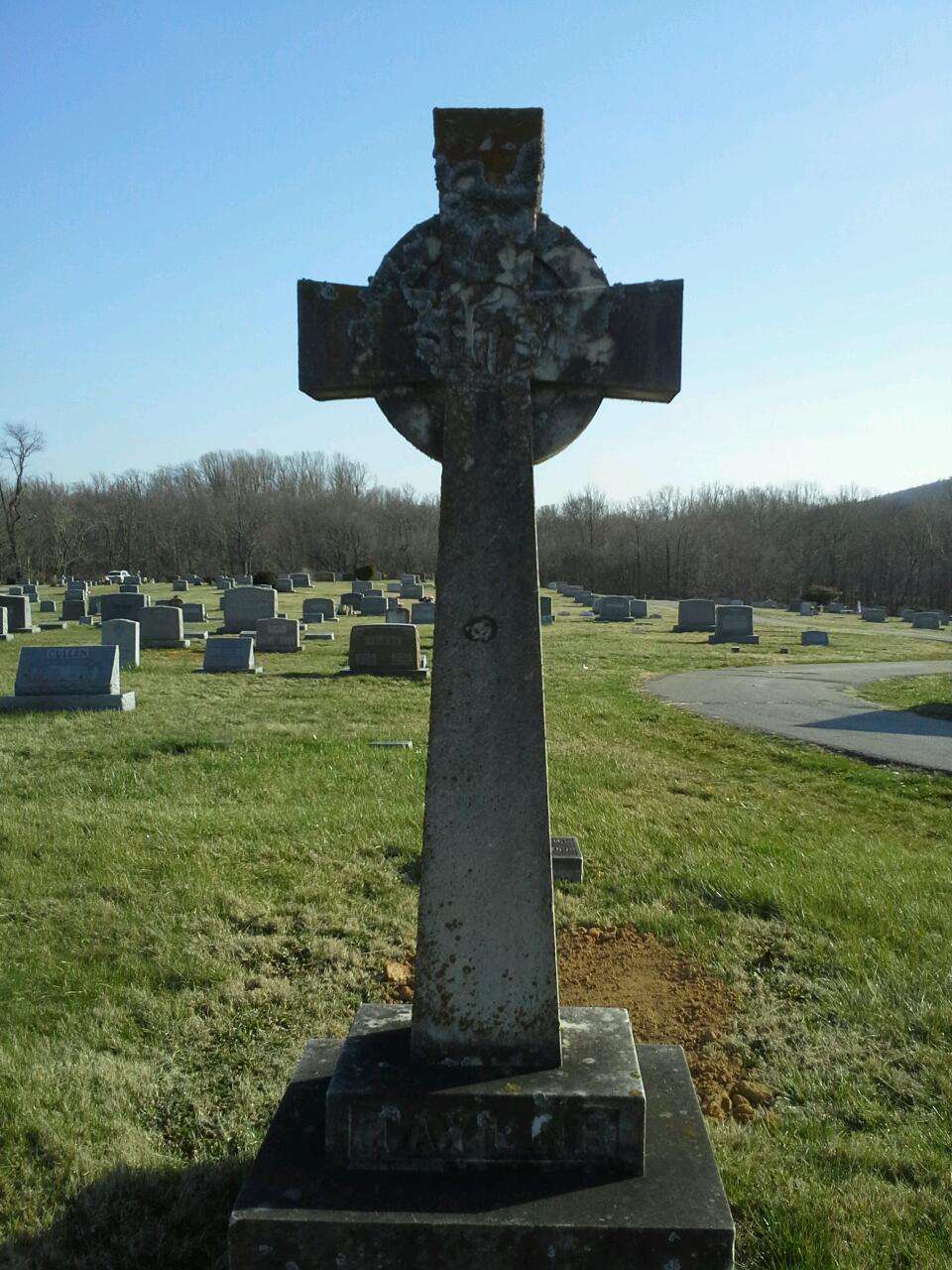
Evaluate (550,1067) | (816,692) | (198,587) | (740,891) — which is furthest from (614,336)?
(198,587)

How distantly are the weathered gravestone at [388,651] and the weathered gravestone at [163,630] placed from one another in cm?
690

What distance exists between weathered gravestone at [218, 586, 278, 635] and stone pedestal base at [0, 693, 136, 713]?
13.1m

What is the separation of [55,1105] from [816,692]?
14.7 metres

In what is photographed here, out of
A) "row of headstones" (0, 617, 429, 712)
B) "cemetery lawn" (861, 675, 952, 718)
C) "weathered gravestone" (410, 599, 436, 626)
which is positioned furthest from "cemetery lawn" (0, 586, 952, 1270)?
"weathered gravestone" (410, 599, 436, 626)

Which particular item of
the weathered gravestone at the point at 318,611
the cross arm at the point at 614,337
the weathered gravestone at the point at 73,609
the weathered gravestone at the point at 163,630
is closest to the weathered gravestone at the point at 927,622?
the weathered gravestone at the point at 318,611

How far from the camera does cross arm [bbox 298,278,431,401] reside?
104 inches

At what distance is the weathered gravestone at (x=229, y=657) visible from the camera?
56.3 feet

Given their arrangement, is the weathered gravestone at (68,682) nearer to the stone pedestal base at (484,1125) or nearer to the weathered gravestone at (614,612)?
the stone pedestal base at (484,1125)

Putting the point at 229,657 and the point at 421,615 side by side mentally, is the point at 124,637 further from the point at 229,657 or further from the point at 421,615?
the point at 421,615

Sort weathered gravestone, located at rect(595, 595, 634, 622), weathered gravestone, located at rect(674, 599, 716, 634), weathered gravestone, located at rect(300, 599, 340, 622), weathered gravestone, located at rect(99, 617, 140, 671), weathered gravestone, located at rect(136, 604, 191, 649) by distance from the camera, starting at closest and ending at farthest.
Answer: weathered gravestone, located at rect(99, 617, 140, 671) → weathered gravestone, located at rect(136, 604, 191, 649) → weathered gravestone, located at rect(674, 599, 716, 634) → weathered gravestone, located at rect(300, 599, 340, 622) → weathered gravestone, located at rect(595, 595, 634, 622)

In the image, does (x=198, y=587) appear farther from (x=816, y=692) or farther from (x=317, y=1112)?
(x=317, y=1112)

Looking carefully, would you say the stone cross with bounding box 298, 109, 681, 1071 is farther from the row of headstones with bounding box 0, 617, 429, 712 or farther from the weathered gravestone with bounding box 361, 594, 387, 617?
the weathered gravestone with bounding box 361, 594, 387, 617

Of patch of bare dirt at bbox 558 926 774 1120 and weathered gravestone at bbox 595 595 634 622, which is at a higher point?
weathered gravestone at bbox 595 595 634 622

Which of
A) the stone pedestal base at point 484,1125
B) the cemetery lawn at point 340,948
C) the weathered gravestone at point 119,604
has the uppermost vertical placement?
the weathered gravestone at point 119,604
